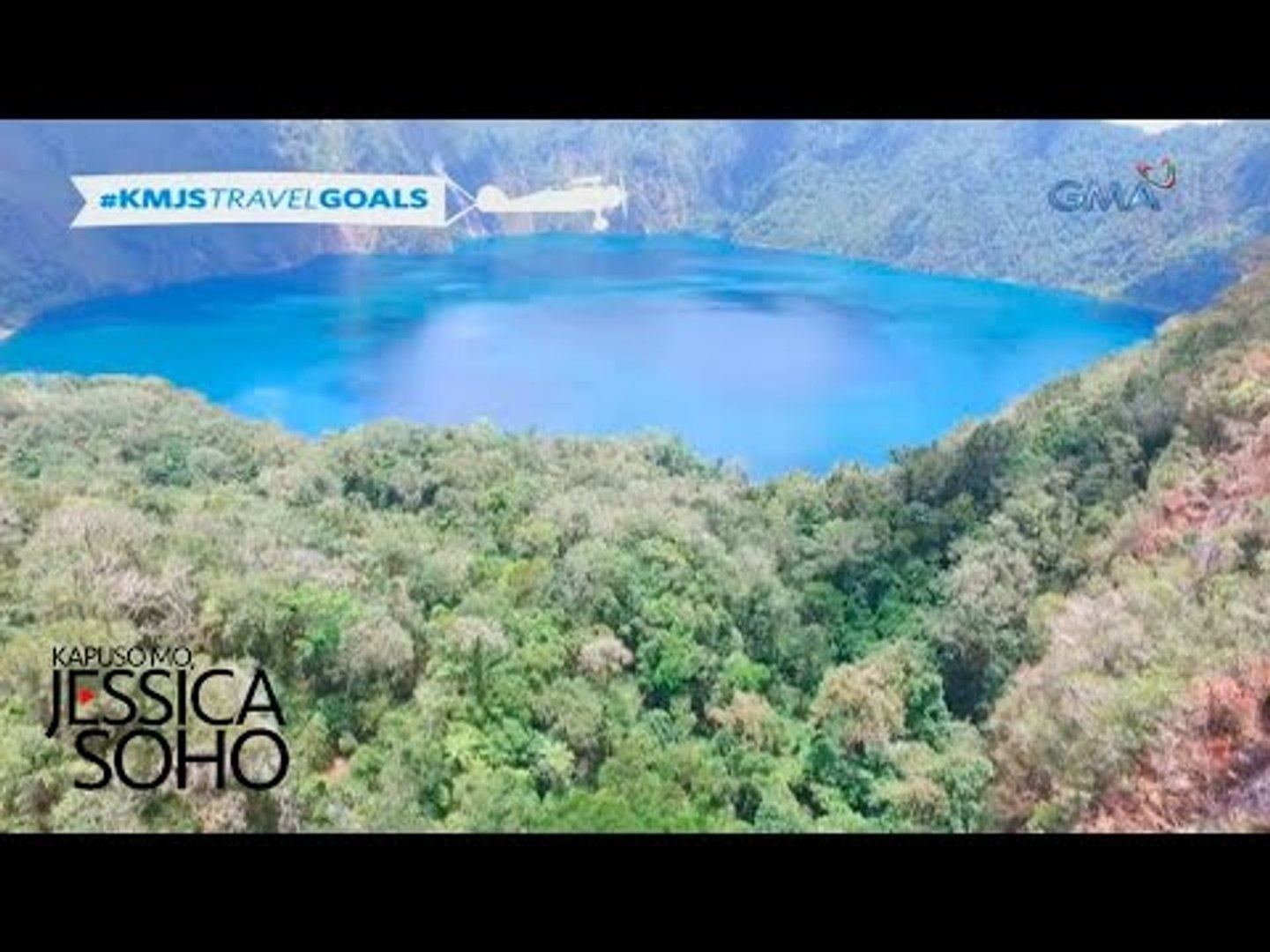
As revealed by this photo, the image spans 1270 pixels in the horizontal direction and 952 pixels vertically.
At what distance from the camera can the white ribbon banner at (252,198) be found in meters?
6.54

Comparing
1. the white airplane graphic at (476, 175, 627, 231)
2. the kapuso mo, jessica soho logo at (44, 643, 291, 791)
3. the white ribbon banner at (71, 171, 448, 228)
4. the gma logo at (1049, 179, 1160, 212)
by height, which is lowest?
the kapuso mo, jessica soho logo at (44, 643, 291, 791)

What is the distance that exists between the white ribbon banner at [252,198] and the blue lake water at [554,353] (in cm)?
42

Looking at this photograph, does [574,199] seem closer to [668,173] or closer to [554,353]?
[668,173]

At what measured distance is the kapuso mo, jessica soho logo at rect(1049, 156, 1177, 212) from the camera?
677cm

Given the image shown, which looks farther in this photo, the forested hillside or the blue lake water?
the blue lake water

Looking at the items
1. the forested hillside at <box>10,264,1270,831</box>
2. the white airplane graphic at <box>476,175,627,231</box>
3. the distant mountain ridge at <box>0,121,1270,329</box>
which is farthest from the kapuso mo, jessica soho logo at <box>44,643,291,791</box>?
the white airplane graphic at <box>476,175,627,231</box>

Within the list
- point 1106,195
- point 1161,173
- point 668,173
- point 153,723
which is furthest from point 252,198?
point 1161,173

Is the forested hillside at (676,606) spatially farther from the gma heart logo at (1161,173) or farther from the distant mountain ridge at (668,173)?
the gma heart logo at (1161,173)

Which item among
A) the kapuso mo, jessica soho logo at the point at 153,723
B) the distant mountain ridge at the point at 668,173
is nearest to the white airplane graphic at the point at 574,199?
the distant mountain ridge at the point at 668,173

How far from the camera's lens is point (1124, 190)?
6816mm

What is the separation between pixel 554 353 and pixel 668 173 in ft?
3.69

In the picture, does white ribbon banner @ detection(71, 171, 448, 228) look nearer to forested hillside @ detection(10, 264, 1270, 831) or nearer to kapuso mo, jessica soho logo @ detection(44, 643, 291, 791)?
forested hillside @ detection(10, 264, 1270, 831)
